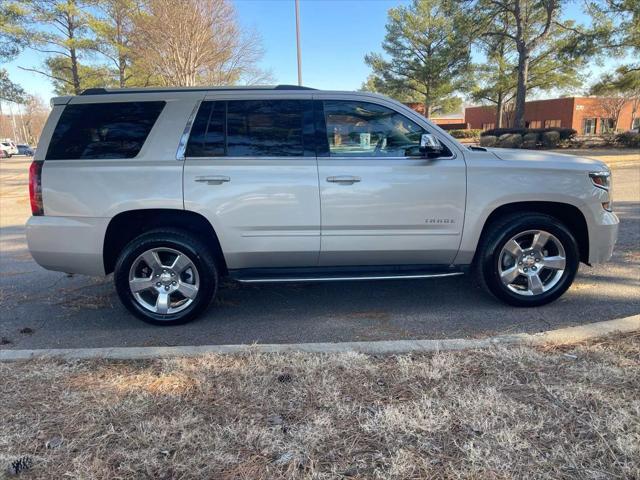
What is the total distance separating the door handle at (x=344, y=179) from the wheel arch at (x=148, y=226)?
111cm

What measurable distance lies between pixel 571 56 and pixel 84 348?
26.3 metres

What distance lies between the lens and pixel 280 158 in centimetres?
403

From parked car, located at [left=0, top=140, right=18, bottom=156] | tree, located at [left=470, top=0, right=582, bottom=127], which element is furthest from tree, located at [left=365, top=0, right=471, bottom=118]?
parked car, located at [left=0, top=140, right=18, bottom=156]

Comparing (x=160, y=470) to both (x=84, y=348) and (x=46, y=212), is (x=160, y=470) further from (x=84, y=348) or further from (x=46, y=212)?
(x=46, y=212)

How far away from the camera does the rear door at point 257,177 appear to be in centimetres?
395

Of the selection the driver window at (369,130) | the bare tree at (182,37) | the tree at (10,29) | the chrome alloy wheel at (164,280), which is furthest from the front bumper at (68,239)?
the tree at (10,29)

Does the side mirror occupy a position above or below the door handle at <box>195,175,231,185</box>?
above

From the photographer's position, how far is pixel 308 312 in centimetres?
443

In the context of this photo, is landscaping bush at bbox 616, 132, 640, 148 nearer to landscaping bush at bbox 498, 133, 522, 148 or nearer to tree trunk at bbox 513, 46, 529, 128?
tree trunk at bbox 513, 46, 529, 128

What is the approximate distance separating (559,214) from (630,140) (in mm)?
26351

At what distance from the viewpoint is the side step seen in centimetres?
406

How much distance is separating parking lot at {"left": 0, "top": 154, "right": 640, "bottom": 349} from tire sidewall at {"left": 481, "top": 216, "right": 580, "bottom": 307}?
4.6 inches

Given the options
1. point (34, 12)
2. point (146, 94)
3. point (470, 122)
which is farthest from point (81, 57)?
point (470, 122)

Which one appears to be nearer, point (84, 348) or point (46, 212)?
point (84, 348)
